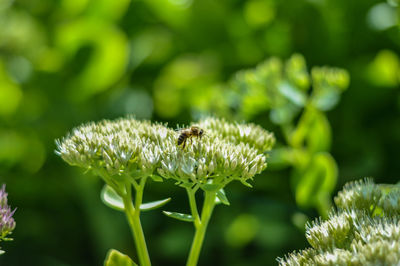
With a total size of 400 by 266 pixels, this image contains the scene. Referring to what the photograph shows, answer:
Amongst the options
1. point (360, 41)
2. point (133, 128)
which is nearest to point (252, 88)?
point (133, 128)

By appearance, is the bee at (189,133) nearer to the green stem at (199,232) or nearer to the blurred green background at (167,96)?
the green stem at (199,232)

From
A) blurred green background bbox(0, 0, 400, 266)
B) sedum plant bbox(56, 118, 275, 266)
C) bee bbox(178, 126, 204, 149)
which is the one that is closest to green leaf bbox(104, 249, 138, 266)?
sedum plant bbox(56, 118, 275, 266)

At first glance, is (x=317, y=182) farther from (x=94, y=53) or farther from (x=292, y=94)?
(x=94, y=53)

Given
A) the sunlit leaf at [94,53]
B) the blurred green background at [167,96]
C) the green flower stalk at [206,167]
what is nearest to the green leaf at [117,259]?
the green flower stalk at [206,167]

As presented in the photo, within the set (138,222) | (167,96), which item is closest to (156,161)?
(138,222)

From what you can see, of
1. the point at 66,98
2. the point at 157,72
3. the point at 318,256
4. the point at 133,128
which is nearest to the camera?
the point at 318,256

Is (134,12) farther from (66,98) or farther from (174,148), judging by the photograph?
(174,148)

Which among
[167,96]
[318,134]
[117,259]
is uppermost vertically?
[167,96]

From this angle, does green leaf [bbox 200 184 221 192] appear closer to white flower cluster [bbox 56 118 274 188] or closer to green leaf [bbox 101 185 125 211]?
white flower cluster [bbox 56 118 274 188]
